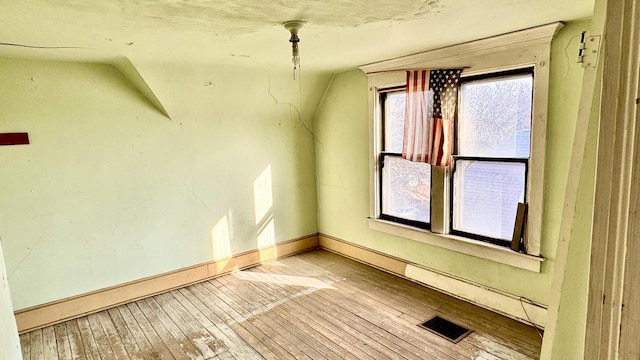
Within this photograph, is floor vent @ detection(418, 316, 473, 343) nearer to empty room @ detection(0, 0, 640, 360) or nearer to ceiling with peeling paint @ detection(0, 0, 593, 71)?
empty room @ detection(0, 0, 640, 360)

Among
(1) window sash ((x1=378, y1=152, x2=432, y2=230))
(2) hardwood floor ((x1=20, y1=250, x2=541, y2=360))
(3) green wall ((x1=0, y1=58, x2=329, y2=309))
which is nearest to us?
(2) hardwood floor ((x1=20, y1=250, x2=541, y2=360))

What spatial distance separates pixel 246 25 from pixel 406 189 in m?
2.42

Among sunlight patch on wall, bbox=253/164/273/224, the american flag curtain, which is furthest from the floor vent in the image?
sunlight patch on wall, bbox=253/164/273/224

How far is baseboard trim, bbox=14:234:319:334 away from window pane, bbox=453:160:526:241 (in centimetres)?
231

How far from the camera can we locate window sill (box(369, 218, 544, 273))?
2.95 m

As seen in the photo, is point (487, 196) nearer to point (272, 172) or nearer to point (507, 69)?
point (507, 69)

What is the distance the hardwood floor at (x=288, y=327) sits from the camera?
2754 millimetres

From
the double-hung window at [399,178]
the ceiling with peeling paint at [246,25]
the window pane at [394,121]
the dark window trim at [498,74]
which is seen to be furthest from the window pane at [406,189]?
the ceiling with peeling paint at [246,25]

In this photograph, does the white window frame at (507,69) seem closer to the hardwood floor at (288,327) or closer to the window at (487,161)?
the window at (487,161)

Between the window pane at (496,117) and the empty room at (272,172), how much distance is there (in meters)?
0.02

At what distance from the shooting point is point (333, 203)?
15.8ft

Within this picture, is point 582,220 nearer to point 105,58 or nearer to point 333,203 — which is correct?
point 105,58

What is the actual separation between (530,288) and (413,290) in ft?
3.53

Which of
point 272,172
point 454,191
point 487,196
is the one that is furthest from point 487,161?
point 272,172
